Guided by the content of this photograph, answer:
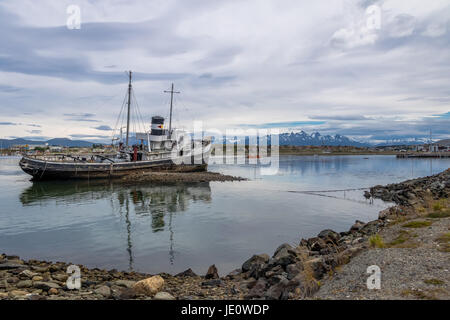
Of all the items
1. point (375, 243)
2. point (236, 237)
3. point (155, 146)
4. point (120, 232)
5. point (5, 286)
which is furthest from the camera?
point (155, 146)

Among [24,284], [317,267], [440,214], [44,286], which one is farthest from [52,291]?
[440,214]

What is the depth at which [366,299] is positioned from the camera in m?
5.91

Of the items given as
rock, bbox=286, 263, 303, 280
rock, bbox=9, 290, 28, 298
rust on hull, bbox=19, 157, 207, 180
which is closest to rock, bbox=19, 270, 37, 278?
rock, bbox=9, 290, 28, 298

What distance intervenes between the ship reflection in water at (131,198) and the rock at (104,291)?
373 centimetres

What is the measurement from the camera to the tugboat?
1682 inches

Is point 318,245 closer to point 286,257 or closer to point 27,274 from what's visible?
point 286,257

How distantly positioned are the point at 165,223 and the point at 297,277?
12.8 metres

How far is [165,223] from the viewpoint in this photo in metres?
19.5

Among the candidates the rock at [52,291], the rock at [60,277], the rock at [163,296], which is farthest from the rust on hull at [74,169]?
the rock at [163,296]

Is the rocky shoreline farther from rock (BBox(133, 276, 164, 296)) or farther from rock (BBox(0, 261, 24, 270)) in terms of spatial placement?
rock (BBox(133, 276, 164, 296))

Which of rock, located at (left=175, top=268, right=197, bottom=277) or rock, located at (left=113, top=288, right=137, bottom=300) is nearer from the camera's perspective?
rock, located at (left=113, top=288, right=137, bottom=300)

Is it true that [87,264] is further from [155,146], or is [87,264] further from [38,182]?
[155,146]
